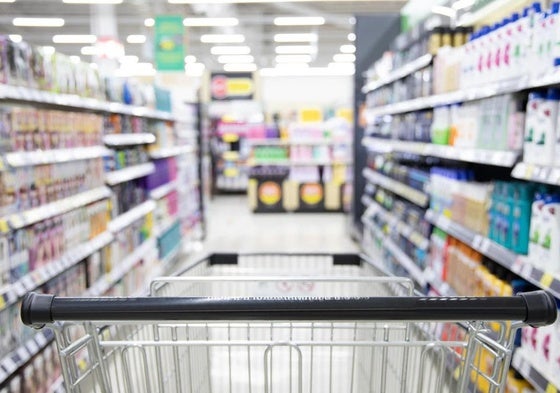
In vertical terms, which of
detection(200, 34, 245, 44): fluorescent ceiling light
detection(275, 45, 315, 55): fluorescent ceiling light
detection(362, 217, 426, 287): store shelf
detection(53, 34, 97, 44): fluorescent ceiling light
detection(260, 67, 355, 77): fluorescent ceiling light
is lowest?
detection(362, 217, 426, 287): store shelf

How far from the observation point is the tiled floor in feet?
24.1

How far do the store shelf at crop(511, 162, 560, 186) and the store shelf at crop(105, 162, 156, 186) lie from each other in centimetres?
303

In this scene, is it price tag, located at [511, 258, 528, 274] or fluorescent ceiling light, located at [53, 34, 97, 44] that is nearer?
price tag, located at [511, 258, 528, 274]

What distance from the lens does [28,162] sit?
272 cm

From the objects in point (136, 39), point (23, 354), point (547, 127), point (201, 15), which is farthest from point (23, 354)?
point (136, 39)

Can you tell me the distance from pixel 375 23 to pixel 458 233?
4842 millimetres

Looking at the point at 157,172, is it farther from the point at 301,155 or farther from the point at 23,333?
the point at 301,155

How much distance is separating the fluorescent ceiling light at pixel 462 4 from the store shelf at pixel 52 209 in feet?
10.6

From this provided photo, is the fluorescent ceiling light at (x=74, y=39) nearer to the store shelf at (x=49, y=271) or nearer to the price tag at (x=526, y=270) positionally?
the store shelf at (x=49, y=271)

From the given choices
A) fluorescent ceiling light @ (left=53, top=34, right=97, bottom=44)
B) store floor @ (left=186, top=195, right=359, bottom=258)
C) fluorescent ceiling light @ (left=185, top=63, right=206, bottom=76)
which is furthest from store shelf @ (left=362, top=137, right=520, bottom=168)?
fluorescent ceiling light @ (left=185, top=63, right=206, bottom=76)

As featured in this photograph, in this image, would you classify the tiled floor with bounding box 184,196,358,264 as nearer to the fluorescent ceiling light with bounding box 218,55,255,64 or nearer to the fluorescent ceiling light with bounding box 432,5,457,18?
the fluorescent ceiling light with bounding box 432,5,457,18

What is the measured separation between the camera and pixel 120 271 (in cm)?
421

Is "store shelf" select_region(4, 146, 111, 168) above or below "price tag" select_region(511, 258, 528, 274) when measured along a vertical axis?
above

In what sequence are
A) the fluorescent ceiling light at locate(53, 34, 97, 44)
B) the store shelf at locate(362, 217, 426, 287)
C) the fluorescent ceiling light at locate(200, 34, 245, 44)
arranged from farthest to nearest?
the fluorescent ceiling light at locate(53, 34, 97, 44), the fluorescent ceiling light at locate(200, 34, 245, 44), the store shelf at locate(362, 217, 426, 287)
